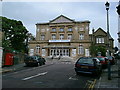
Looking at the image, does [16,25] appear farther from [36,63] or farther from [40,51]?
[36,63]

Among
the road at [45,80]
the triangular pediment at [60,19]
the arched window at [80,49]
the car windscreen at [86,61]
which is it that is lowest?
the road at [45,80]

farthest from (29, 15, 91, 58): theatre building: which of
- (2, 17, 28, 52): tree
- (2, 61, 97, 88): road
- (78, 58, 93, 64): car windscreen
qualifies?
(2, 61, 97, 88): road

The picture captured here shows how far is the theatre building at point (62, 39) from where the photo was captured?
4856cm

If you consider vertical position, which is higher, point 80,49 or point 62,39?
point 62,39

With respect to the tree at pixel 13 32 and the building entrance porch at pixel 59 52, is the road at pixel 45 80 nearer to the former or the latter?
the tree at pixel 13 32

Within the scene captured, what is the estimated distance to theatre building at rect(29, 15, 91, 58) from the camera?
4856cm

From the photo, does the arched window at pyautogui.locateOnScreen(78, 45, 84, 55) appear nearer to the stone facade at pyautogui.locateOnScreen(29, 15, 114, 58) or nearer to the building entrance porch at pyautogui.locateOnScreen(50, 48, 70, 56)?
the stone facade at pyautogui.locateOnScreen(29, 15, 114, 58)

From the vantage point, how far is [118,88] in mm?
8312

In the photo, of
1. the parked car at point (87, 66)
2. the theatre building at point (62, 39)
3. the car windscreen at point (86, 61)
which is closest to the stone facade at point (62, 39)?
the theatre building at point (62, 39)

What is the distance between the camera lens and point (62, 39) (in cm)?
5253

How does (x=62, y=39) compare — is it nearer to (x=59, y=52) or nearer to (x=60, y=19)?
(x=59, y=52)

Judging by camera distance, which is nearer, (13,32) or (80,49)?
(13,32)

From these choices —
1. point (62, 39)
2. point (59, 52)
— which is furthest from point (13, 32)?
point (62, 39)

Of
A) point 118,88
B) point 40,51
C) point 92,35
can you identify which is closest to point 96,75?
point 118,88
